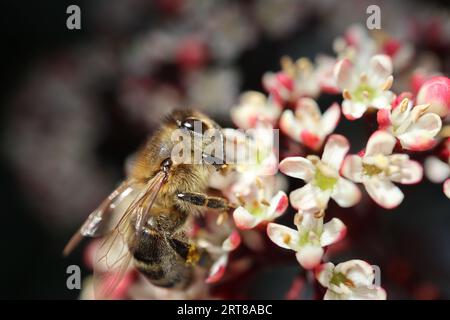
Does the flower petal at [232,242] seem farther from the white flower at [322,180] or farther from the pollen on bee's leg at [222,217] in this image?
the white flower at [322,180]

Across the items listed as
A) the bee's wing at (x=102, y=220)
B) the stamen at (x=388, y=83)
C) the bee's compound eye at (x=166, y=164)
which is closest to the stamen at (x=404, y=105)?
the stamen at (x=388, y=83)

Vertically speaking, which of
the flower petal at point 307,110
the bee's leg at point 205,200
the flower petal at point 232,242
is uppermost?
the flower petal at point 307,110

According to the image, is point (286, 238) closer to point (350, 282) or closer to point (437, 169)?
point (350, 282)

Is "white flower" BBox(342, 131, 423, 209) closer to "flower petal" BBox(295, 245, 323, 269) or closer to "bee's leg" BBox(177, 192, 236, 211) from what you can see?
"flower petal" BBox(295, 245, 323, 269)

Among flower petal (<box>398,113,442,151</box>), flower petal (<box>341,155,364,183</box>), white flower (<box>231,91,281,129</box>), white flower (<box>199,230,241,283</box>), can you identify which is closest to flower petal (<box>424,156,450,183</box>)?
flower petal (<box>398,113,442,151</box>)

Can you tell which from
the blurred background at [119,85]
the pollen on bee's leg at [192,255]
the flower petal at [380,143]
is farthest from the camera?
the blurred background at [119,85]
